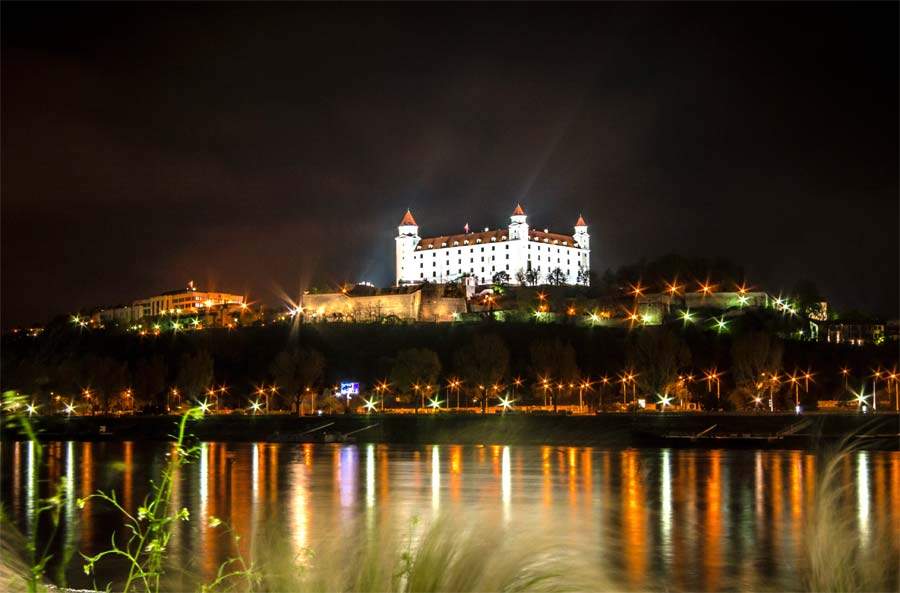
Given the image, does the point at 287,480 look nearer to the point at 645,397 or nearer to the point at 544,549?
the point at 544,549

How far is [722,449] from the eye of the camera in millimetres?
47281

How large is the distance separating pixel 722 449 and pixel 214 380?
46804 millimetres

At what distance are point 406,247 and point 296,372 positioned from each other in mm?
62761

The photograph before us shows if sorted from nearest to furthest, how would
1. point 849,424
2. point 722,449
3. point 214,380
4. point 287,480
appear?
1. point 287,480
2. point 722,449
3. point 849,424
4. point 214,380

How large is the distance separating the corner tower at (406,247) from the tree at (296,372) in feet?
179

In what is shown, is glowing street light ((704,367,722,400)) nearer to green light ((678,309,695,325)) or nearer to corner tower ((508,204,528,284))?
green light ((678,309,695,325))

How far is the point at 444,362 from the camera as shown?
Result: 7744 centimetres

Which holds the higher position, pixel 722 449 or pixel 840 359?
pixel 840 359

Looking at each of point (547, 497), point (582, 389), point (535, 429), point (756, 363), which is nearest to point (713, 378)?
point (756, 363)

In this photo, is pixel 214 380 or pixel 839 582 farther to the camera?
pixel 214 380

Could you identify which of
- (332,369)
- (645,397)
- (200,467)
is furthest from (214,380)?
(200,467)

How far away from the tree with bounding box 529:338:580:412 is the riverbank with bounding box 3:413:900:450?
25.4 ft

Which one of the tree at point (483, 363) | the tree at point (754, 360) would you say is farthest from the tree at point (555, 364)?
the tree at point (754, 360)

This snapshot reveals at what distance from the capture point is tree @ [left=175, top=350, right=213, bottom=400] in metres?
73.4
